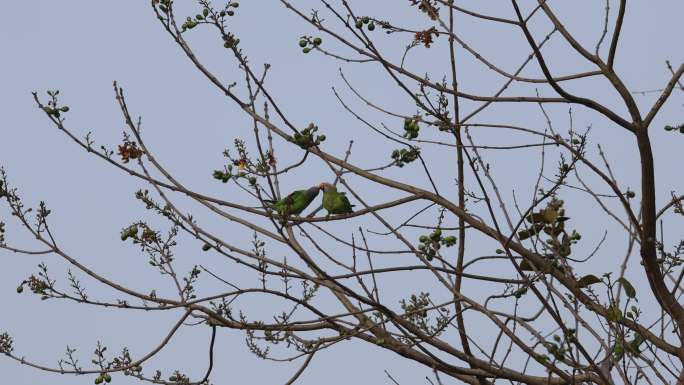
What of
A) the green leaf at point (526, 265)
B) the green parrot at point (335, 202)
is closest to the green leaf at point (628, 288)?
the green leaf at point (526, 265)

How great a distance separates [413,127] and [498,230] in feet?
2.57

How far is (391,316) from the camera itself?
12.0 feet

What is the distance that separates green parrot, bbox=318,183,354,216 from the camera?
4.78m

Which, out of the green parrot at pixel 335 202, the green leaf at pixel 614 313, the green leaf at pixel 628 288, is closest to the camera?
the green leaf at pixel 614 313

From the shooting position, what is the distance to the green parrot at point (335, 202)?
15.7 feet

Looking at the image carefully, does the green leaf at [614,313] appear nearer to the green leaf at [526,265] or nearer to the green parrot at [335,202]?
the green leaf at [526,265]

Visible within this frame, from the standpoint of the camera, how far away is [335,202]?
4.79 meters

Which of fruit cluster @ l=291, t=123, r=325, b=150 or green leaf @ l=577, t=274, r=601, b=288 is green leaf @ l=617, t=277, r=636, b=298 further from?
fruit cluster @ l=291, t=123, r=325, b=150

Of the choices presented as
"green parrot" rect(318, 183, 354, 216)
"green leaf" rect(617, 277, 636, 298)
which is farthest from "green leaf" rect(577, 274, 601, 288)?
"green parrot" rect(318, 183, 354, 216)

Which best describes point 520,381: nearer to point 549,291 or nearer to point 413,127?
point 549,291

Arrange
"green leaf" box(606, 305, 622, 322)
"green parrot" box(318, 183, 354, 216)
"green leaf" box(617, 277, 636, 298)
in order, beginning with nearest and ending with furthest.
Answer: "green leaf" box(606, 305, 622, 322) < "green leaf" box(617, 277, 636, 298) < "green parrot" box(318, 183, 354, 216)

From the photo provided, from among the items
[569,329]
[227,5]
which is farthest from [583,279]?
[227,5]

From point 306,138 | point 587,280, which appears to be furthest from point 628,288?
point 306,138

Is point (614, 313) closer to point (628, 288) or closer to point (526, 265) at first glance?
point (628, 288)
